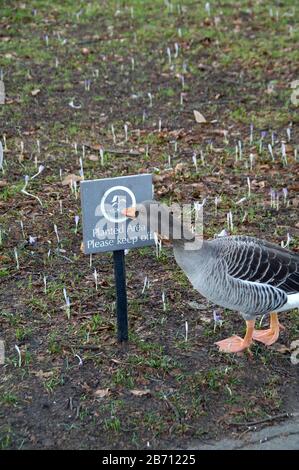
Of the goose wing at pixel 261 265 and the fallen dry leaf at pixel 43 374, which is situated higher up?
the goose wing at pixel 261 265

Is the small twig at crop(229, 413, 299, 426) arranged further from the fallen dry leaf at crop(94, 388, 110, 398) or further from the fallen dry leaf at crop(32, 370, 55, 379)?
the fallen dry leaf at crop(32, 370, 55, 379)

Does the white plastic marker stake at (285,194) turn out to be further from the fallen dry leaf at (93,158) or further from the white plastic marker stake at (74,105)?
the white plastic marker stake at (74,105)

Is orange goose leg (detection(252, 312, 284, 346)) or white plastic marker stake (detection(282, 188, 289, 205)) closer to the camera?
orange goose leg (detection(252, 312, 284, 346))

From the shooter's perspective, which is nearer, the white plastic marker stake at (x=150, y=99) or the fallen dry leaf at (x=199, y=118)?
Answer: the fallen dry leaf at (x=199, y=118)

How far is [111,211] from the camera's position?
16.7 feet

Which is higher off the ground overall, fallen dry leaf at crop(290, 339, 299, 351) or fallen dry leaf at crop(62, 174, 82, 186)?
fallen dry leaf at crop(62, 174, 82, 186)

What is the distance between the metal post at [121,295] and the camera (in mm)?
5285

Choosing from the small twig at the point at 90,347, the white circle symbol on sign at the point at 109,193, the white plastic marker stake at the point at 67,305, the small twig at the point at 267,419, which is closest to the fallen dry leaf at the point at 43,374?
the small twig at the point at 90,347

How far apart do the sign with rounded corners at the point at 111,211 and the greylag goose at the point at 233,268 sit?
0.07m

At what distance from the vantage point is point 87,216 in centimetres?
509

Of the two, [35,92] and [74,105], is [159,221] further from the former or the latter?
[35,92]

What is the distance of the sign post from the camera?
505 centimetres

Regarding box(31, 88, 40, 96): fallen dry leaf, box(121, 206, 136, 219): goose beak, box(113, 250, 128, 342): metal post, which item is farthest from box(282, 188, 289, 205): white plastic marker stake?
box(31, 88, 40, 96): fallen dry leaf

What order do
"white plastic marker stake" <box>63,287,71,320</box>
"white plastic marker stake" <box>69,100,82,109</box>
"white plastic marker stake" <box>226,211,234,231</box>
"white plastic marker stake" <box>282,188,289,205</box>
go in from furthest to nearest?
"white plastic marker stake" <box>69,100,82,109</box> < "white plastic marker stake" <box>282,188,289,205</box> < "white plastic marker stake" <box>226,211,234,231</box> < "white plastic marker stake" <box>63,287,71,320</box>
